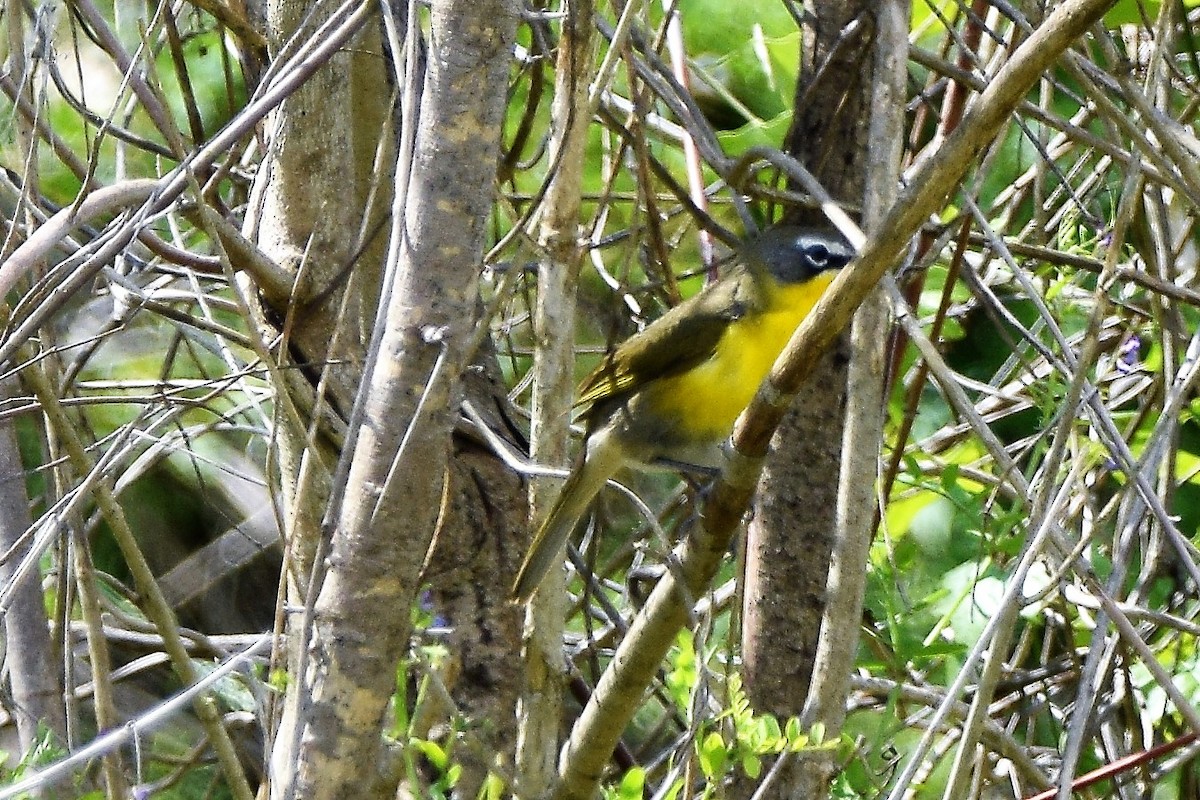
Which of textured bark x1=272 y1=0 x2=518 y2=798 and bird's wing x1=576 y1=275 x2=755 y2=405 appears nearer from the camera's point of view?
textured bark x1=272 y1=0 x2=518 y2=798

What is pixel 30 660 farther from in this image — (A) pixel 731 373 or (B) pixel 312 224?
(A) pixel 731 373

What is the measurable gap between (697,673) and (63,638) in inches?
53.7

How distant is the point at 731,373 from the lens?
10.0 feet

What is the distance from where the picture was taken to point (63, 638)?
2.44m

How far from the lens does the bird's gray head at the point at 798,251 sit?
9.36ft

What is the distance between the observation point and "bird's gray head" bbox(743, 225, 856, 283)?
285cm

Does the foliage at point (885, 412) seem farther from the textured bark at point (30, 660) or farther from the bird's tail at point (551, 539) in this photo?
the bird's tail at point (551, 539)

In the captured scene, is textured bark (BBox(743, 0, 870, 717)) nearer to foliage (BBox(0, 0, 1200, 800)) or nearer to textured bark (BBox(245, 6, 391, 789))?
foliage (BBox(0, 0, 1200, 800))

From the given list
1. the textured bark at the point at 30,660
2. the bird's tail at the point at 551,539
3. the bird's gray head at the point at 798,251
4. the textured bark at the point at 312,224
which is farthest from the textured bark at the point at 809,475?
the textured bark at the point at 30,660

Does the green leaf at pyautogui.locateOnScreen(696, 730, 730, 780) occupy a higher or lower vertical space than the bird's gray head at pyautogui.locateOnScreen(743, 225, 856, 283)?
lower

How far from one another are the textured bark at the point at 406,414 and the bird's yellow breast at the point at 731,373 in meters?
1.30

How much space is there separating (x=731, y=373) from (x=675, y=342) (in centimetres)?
14

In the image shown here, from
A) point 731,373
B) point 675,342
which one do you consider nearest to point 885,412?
point 731,373

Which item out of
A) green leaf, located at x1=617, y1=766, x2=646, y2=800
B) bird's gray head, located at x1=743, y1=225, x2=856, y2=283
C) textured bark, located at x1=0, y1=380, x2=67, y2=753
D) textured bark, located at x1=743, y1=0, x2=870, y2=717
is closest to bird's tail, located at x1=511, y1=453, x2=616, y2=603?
textured bark, located at x1=743, y1=0, x2=870, y2=717
